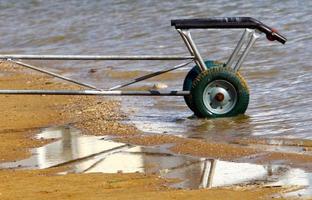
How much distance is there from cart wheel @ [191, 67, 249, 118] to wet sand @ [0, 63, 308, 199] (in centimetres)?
77

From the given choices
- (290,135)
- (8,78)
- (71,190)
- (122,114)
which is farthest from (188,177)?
(8,78)

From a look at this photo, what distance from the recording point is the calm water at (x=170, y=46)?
9898mm

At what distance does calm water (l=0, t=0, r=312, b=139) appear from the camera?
32.5 ft

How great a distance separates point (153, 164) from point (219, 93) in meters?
2.31

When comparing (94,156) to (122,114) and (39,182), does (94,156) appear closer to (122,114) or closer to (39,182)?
(39,182)

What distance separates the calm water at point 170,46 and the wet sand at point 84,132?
45 cm

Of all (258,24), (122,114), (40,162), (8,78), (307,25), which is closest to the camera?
(40,162)

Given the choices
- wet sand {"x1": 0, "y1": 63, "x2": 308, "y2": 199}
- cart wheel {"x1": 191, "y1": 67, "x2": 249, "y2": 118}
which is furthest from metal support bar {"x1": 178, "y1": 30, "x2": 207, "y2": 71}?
wet sand {"x1": 0, "y1": 63, "x2": 308, "y2": 199}

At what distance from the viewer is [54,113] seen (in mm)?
10773

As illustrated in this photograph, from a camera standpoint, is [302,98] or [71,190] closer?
[71,190]

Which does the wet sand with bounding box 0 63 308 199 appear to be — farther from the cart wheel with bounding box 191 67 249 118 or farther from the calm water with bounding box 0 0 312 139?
the cart wheel with bounding box 191 67 249 118

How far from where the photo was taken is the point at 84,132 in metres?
9.42

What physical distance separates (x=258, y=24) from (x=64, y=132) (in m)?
2.06

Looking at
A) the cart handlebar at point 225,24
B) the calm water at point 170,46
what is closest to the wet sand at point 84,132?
the calm water at point 170,46
